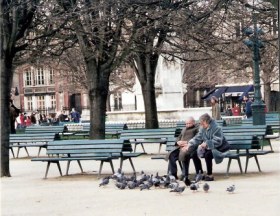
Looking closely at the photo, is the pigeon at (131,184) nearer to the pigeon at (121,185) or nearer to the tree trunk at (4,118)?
the pigeon at (121,185)

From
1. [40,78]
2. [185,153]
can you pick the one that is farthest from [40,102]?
[185,153]

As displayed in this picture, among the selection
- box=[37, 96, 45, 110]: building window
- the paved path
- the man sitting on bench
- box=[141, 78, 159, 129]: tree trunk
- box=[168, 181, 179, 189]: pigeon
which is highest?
box=[37, 96, 45, 110]: building window

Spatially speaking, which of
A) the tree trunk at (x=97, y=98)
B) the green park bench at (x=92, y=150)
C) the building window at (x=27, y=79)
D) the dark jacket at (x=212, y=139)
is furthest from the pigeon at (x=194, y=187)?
the building window at (x=27, y=79)

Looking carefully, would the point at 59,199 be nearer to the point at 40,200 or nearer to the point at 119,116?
the point at 40,200

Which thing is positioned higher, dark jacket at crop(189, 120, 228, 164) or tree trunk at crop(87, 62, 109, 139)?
tree trunk at crop(87, 62, 109, 139)

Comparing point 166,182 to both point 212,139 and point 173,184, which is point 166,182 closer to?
point 173,184

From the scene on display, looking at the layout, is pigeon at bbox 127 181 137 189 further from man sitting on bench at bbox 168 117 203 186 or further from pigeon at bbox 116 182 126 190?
man sitting on bench at bbox 168 117 203 186

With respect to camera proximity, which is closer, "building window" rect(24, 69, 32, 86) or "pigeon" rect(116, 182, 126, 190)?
"pigeon" rect(116, 182, 126, 190)

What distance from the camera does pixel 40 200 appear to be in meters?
12.2

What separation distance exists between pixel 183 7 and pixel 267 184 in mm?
3930

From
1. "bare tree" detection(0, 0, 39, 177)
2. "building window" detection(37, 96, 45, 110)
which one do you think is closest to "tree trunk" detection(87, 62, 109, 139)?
"bare tree" detection(0, 0, 39, 177)

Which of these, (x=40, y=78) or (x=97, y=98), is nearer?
(x=97, y=98)

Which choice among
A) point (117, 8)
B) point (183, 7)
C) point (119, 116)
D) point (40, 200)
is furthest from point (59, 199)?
point (119, 116)

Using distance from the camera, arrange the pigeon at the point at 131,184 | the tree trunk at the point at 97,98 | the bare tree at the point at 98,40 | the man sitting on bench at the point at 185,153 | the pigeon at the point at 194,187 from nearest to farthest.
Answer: the pigeon at the point at 194,187
the pigeon at the point at 131,184
the man sitting on bench at the point at 185,153
the bare tree at the point at 98,40
the tree trunk at the point at 97,98
